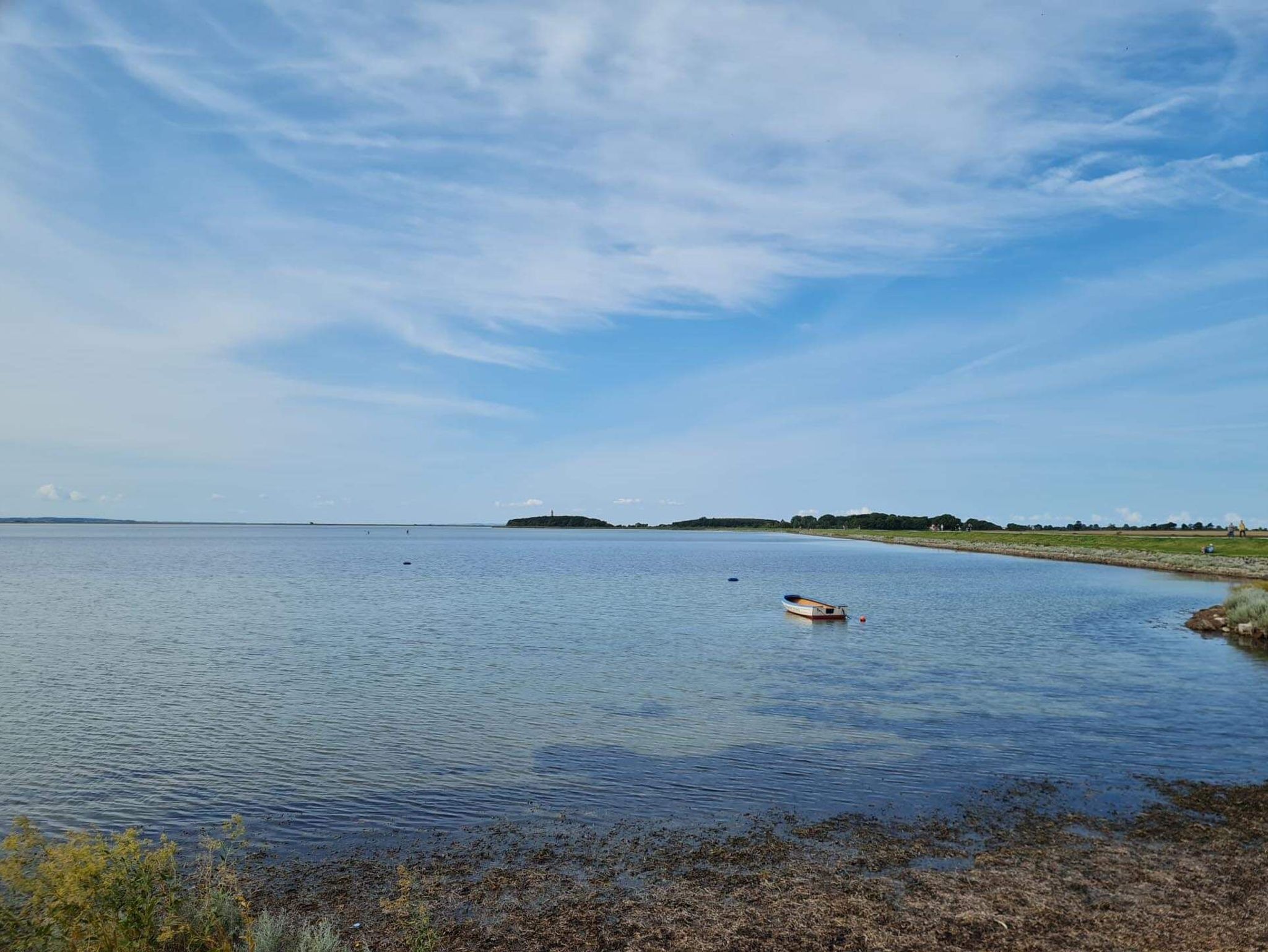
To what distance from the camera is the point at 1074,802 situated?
15500mm

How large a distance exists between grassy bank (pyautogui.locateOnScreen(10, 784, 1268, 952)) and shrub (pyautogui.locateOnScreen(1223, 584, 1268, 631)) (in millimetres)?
29162

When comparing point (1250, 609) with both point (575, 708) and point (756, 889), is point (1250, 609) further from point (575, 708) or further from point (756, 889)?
point (756, 889)

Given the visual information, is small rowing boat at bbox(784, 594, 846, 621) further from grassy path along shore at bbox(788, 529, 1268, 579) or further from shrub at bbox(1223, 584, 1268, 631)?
grassy path along shore at bbox(788, 529, 1268, 579)

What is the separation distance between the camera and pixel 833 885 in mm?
11648

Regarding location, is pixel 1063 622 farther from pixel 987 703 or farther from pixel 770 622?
pixel 987 703

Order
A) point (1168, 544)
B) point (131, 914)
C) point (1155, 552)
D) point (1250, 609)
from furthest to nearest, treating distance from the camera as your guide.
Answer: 1. point (1168, 544)
2. point (1155, 552)
3. point (1250, 609)
4. point (131, 914)

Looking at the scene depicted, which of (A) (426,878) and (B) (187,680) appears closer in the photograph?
(A) (426,878)

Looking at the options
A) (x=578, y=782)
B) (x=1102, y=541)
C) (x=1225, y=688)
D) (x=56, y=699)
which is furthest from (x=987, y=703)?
(x=1102, y=541)

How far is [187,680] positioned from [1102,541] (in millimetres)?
150060

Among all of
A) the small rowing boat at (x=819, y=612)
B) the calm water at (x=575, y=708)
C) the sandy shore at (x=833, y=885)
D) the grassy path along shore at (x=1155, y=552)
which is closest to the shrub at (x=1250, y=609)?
the calm water at (x=575, y=708)

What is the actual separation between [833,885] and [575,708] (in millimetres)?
13123

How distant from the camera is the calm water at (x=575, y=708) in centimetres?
1620

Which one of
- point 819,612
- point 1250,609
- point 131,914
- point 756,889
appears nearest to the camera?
point 131,914

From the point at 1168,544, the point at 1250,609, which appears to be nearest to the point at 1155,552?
the point at 1168,544
